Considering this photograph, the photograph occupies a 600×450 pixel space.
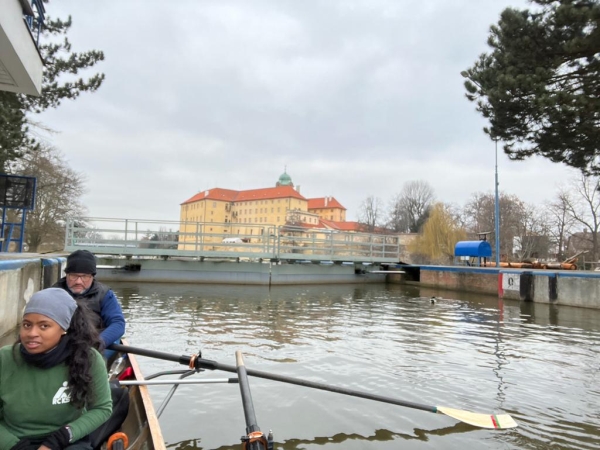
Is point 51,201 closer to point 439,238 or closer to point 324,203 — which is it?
point 439,238

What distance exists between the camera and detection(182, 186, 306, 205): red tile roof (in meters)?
113

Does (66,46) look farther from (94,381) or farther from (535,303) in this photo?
(535,303)

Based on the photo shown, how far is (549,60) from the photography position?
11.6 meters

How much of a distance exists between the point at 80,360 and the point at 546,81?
507 inches

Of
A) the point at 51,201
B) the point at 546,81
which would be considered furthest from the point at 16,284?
the point at 51,201

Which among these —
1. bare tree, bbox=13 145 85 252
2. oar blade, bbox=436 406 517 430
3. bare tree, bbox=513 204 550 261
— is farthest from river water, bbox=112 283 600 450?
bare tree, bbox=513 204 550 261

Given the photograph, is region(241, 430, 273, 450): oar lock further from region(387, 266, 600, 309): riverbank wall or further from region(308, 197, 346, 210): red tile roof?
region(308, 197, 346, 210): red tile roof

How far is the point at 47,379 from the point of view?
2.23m

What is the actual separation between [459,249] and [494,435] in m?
21.1

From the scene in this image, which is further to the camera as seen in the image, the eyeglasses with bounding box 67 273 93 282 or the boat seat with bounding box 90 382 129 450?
the eyeglasses with bounding box 67 273 93 282

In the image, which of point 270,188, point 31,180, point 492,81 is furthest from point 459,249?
point 270,188

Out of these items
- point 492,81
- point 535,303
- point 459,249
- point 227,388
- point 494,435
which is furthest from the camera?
point 459,249

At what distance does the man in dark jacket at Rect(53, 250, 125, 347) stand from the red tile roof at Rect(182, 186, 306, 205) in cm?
10613

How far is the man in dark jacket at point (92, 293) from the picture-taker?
3.79 meters
